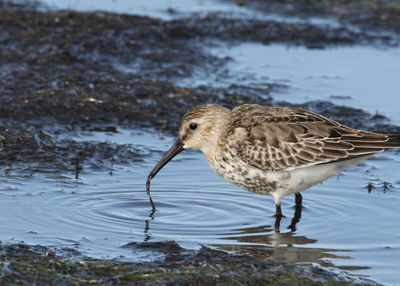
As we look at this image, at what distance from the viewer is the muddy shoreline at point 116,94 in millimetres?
6711

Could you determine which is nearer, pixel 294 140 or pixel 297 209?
pixel 294 140

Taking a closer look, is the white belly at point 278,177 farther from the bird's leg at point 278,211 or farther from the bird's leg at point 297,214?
the bird's leg at point 297,214

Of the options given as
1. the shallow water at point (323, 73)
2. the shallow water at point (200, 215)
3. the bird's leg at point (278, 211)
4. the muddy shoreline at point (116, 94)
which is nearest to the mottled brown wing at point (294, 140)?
the bird's leg at point (278, 211)

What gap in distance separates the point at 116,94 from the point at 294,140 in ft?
13.6

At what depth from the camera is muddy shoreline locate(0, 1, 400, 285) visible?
671cm

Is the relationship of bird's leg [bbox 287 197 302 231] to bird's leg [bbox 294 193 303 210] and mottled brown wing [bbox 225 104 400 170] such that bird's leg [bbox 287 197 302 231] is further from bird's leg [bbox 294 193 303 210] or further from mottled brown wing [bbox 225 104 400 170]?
mottled brown wing [bbox 225 104 400 170]

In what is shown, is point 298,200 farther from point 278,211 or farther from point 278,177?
point 278,177

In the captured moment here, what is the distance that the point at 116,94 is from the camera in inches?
478

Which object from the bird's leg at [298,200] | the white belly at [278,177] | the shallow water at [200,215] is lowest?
the shallow water at [200,215]

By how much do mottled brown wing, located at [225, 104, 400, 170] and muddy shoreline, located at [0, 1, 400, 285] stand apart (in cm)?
162

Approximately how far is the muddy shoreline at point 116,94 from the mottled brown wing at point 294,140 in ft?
5.32

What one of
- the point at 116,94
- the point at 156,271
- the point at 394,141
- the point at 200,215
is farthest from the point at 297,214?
the point at 116,94

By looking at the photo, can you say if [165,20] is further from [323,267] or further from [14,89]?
[323,267]

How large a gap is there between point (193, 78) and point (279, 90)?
1.37 m
